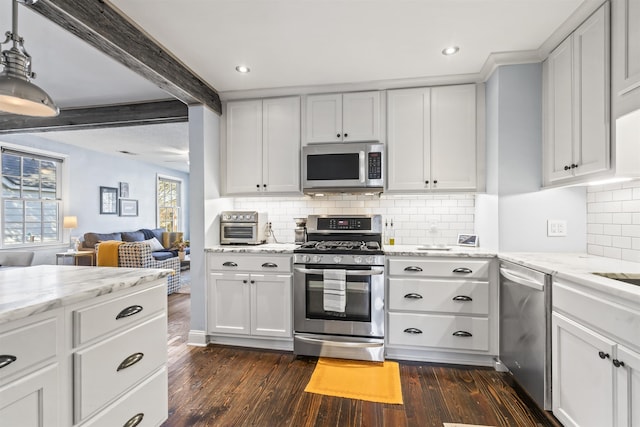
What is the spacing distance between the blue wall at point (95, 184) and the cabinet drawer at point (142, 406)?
5192 millimetres

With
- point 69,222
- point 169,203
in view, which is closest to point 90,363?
point 69,222

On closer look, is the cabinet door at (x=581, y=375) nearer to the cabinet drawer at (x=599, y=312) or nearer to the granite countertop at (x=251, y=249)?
the cabinet drawer at (x=599, y=312)

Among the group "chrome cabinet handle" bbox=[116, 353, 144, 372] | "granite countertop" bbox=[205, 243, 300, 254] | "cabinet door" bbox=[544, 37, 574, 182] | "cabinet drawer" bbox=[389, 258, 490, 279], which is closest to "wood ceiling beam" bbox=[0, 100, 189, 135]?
"granite countertop" bbox=[205, 243, 300, 254]

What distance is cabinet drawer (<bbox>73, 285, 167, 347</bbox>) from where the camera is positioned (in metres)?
1.21

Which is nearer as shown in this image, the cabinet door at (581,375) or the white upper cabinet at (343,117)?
the cabinet door at (581,375)

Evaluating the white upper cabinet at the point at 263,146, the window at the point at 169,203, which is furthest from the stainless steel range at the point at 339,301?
the window at the point at 169,203

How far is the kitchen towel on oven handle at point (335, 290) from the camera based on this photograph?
8.40 ft

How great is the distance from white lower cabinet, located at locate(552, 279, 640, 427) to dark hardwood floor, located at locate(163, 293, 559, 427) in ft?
1.34

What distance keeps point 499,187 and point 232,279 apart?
2457mm

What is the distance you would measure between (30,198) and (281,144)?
4922 mm

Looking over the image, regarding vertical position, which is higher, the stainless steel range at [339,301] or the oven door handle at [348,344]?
the stainless steel range at [339,301]

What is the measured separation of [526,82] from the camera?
97.0 inches

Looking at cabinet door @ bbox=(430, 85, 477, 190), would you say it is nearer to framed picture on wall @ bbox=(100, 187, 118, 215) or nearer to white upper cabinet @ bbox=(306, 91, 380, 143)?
white upper cabinet @ bbox=(306, 91, 380, 143)

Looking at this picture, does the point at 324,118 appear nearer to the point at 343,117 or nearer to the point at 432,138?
the point at 343,117
